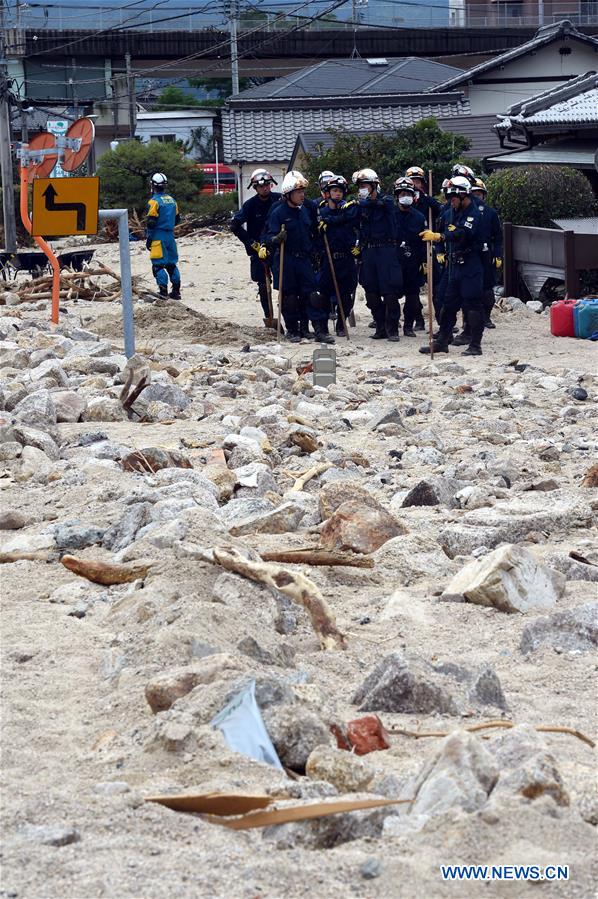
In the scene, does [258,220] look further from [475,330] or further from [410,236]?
[475,330]

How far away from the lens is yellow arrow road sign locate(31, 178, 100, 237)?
10.1 meters

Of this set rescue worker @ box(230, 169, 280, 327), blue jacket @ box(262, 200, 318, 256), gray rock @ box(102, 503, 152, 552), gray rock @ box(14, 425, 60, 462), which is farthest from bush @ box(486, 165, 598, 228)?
gray rock @ box(102, 503, 152, 552)

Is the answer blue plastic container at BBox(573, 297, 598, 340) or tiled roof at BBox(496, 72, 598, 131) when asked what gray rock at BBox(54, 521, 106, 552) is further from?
tiled roof at BBox(496, 72, 598, 131)

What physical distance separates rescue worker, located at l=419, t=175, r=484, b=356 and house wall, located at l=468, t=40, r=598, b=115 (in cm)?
2875

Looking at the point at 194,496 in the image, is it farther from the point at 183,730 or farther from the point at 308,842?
the point at 308,842

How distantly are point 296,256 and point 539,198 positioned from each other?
5.13 m

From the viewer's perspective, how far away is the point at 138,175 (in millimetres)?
37250

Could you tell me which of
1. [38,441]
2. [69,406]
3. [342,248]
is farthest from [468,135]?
[38,441]

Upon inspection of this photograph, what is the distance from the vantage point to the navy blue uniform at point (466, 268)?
13023 millimetres

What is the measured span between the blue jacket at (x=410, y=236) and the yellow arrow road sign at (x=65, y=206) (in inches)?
193

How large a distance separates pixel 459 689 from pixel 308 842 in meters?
1.16

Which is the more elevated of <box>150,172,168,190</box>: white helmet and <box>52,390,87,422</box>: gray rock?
<box>150,172,168,190</box>: white helmet

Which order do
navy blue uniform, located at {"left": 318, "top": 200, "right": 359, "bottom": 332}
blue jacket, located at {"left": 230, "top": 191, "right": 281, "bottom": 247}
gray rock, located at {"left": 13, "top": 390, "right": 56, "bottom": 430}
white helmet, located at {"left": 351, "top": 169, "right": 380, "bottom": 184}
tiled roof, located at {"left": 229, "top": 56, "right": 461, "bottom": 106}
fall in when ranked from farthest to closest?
tiled roof, located at {"left": 229, "top": 56, "right": 461, "bottom": 106} → blue jacket, located at {"left": 230, "top": 191, "right": 281, "bottom": 247} → navy blue uniform, located at {"left": 318, "top": 200, "right": 359, "bottom": 332} → white helmet, located at {"left": 351, "top": 169, "right": 380, "bottom": 184} → gray rock, located at {"left": 13, "top": 390, "right": 56, "bottom": 430}

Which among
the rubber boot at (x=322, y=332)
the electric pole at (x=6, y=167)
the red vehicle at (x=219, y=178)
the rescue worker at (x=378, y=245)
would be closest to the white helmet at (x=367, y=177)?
the rescue worker at (x=378, y=245)
